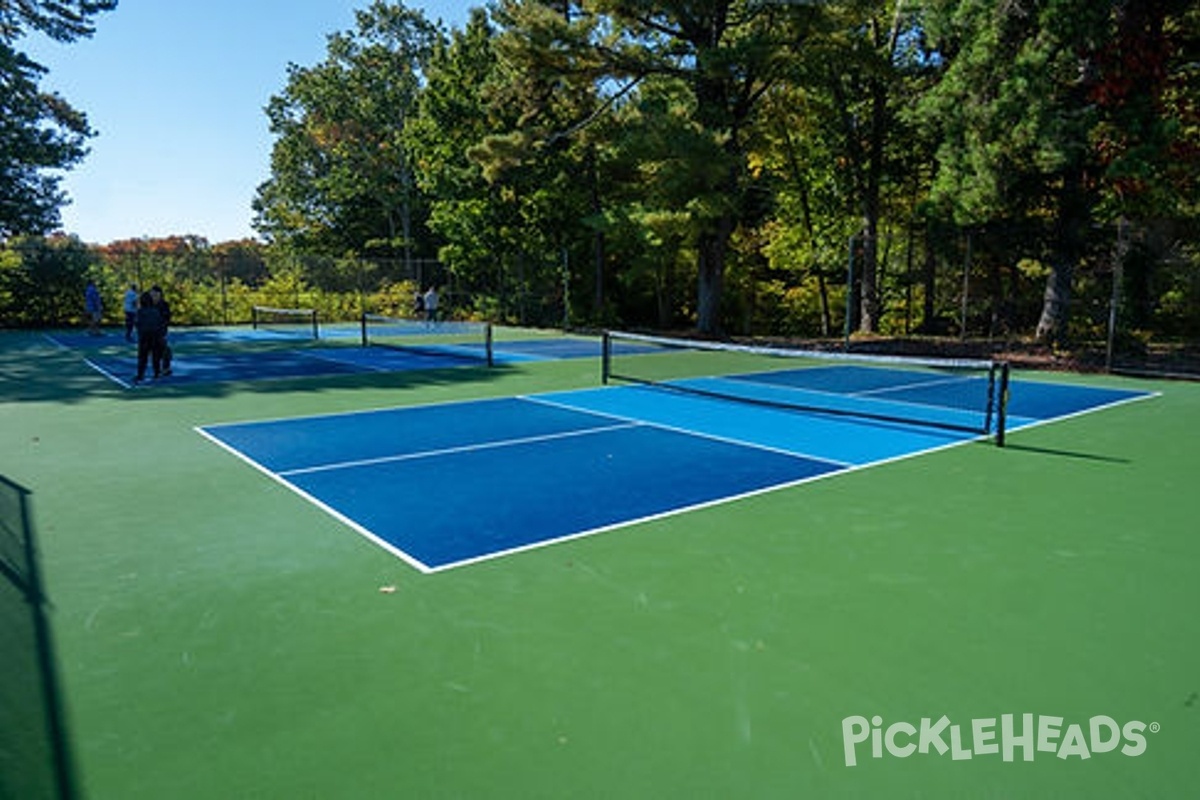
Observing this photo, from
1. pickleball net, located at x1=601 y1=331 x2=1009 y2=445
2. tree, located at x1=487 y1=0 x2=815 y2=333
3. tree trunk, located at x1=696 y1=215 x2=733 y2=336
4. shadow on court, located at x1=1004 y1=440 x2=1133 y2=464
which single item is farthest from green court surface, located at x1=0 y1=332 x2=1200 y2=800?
tree trunk, located at x1=696 y1=215 x2=733 y2=336

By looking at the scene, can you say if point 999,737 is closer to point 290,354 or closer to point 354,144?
point 290,354

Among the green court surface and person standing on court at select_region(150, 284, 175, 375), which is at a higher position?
person standing on court at select_region(150, 284, 175, 375)

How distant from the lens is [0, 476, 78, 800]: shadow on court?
310 centimetres

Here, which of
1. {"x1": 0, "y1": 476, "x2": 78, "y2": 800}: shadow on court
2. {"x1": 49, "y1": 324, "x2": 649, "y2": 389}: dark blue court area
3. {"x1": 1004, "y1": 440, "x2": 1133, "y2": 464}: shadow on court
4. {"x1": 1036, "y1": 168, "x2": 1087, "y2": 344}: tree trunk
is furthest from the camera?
{"x1": 1036, "y1": 168, "x2": 1087, "y2": 344}: tree trunk

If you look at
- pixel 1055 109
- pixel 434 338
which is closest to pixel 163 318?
pixel 434 338

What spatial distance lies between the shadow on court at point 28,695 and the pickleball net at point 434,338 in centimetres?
1163

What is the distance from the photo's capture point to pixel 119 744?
333 centimetres

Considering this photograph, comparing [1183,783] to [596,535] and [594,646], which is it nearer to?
[594,646]

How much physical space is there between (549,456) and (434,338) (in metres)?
17.3

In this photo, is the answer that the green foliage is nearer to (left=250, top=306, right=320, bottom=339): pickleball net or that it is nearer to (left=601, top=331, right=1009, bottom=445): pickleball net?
(left=250, top=306, right=320, bottom=339): pickleball net

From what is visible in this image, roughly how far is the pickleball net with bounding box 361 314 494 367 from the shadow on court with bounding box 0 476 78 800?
11.6m

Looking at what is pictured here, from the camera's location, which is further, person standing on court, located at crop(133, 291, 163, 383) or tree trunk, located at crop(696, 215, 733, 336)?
tree trunk, located at crop(696, 215, 733, 336)

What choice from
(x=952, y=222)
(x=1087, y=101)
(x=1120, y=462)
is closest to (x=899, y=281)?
(x=952, y=222)

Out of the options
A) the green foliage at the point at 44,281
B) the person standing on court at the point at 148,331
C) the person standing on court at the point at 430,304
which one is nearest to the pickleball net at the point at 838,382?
the person standing on court at the point at 148,331
